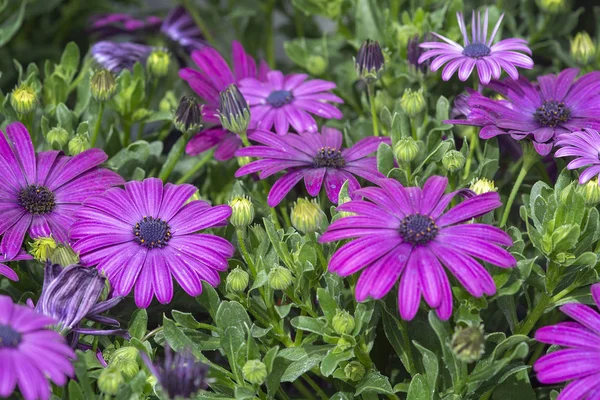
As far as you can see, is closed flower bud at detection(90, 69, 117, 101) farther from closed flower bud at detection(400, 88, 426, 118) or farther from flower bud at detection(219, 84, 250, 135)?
closed flower bud at detection(400, 88, 426, 118)

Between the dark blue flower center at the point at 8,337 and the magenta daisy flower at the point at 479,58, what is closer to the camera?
the dark blue flower center at the point at 8,337

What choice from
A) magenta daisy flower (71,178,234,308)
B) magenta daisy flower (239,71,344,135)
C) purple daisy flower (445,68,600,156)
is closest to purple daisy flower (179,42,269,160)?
magenta daisy flower (239,71,344,135)

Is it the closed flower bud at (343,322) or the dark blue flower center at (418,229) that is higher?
the dark blue flower center at (418,229)

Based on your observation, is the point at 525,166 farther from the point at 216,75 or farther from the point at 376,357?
the point at 216,75

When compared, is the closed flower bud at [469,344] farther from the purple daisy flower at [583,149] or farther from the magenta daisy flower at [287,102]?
the magenta daisy flower at [287,102]

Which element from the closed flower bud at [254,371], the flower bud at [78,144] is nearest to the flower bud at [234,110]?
the flower bud at [78,144]

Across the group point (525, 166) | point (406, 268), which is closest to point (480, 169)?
point (525, 166)
